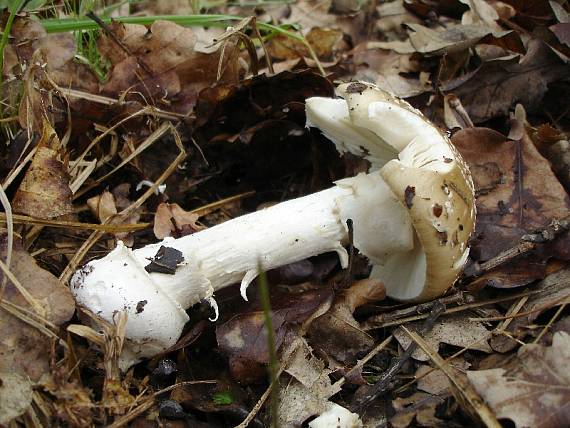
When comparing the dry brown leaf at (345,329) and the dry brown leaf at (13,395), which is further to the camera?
the dry brown leaf at (345,329)

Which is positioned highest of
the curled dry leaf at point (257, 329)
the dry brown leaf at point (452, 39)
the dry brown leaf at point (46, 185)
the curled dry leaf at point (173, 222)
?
the dry brown leaf at point (46, 185)

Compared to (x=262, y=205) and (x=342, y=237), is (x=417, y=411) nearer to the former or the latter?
(x=342, y=237)

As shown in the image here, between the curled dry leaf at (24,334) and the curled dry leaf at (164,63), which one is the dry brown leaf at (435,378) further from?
the curled dry leaf at (164,63)

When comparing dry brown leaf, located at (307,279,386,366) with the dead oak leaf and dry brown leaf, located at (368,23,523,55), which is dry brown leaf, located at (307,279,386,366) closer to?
the dead oak leaf

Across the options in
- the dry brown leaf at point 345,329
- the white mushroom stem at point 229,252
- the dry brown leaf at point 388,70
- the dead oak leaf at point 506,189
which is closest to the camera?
the white mushroom stem at point 229,252

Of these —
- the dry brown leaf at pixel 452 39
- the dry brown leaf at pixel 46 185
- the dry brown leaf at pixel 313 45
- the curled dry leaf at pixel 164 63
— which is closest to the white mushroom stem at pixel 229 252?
the dry brown leaf at pixel 46 185

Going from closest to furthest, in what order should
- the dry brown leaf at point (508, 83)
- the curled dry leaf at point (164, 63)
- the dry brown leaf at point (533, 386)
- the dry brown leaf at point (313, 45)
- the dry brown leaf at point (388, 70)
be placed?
the dry brown leaf at point (533, 386)
the curled dry leaf at point (164, 63)
the dry brown leaf at point (508, 83)
the dry brown leaf at point (388, 70)
the dry brown leaf at point (313, 45)

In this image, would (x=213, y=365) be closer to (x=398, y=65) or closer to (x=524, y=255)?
(x=524, y=255)

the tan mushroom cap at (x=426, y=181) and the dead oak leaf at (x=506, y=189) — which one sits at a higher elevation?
→ the tan mushroom cap at (x=426, y=181)

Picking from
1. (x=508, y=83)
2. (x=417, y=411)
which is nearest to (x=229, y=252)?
(x=417, y=411)
